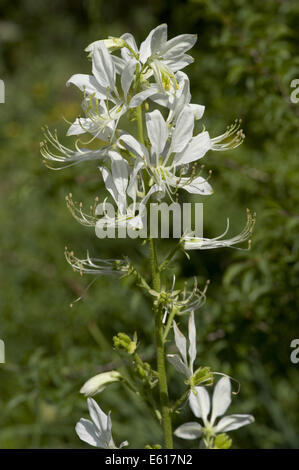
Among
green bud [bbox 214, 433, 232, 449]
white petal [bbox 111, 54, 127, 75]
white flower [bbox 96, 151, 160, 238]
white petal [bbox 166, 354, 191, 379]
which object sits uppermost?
white petal [bbox 111, 54, 127, 75]

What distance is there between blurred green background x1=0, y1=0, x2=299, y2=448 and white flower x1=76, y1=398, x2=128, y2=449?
58 centimetres

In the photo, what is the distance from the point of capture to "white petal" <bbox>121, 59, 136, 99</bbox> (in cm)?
137

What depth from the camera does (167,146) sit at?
59.0 inches

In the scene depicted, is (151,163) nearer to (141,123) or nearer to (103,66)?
(141,123)

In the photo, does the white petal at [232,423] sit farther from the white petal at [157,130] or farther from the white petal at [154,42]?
the white petal at [154,42]

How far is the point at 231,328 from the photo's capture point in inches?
84.7

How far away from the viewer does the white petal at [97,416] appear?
4.67 feet

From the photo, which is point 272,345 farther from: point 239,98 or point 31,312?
point 31,312

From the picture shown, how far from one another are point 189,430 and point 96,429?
27 centimetres

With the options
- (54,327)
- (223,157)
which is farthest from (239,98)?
(54,327)

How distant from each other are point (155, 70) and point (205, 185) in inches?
14.1

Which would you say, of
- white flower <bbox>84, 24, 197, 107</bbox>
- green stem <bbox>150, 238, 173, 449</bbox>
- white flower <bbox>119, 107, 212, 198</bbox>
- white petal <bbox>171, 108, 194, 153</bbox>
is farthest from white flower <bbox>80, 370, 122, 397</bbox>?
white flower <bbox>84, 24, 197, 107</bbox>

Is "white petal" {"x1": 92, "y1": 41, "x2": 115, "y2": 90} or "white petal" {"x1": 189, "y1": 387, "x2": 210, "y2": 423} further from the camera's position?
"white petal" {"x1": 189, "y1": 387, "x2": 210, "y2": 423}

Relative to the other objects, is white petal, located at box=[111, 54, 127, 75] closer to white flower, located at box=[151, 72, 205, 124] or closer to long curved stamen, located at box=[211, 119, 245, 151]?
white flower, located at box=[151, 72, 205, 124]
